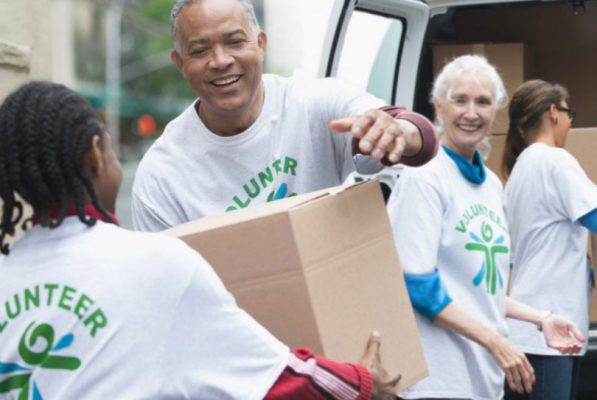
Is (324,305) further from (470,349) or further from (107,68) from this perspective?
(107,68)

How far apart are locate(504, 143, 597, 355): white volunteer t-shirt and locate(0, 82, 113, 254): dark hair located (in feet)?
7.65

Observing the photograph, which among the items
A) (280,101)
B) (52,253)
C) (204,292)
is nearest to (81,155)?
(52,253)

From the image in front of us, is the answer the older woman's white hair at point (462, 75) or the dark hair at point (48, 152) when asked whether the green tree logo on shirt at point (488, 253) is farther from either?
the dark hair at point (48, 152)

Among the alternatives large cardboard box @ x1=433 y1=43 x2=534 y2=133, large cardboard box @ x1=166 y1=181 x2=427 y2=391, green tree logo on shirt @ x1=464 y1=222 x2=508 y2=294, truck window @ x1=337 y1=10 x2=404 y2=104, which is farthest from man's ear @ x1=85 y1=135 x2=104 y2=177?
large cardboard box @ x1=433 y1=43 x2=534 y2=133

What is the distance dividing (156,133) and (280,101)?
4730 centimetres

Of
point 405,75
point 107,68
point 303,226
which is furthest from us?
point 107,68

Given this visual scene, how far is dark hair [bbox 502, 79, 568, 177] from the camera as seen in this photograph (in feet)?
14.1

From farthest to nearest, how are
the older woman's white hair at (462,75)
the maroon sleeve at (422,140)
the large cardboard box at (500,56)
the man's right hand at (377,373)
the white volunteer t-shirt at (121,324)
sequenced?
the large cardboard box at (500,56)
the older woman's white hair at (462,75)
the maroon sleeve at (422,140)
the man's right hand at (377,373)
the white volunteer t-shirt at (121,324)

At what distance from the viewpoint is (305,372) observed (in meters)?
2.01

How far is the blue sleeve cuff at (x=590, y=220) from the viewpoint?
393 centimetres

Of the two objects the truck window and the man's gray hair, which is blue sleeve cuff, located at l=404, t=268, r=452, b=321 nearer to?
the man's gray hair

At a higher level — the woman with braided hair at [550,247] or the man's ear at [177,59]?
the man's ear at [177,59]

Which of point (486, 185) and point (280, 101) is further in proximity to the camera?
point (486, 185)

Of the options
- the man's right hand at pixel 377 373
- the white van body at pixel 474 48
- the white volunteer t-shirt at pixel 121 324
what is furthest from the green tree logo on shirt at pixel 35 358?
the white van body at pixel 474 48
